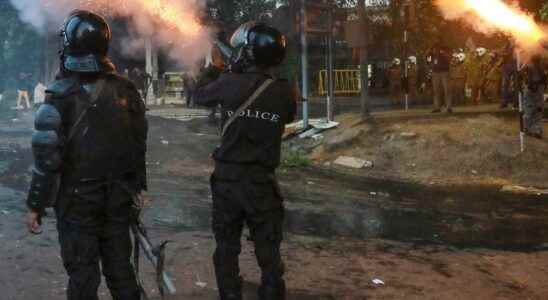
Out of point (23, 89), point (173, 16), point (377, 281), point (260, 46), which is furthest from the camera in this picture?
point (23, 89)

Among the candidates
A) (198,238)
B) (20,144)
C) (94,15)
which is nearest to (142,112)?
(94,15)

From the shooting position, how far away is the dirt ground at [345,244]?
5.38 m

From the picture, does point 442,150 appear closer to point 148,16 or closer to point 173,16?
point 173,16

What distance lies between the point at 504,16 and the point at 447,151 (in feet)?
8.25

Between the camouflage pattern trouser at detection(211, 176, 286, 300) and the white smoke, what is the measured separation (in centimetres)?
341

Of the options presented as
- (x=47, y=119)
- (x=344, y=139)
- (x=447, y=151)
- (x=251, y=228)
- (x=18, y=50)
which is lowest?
(x=447, y=151)

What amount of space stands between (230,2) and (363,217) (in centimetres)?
588

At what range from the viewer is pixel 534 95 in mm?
11773

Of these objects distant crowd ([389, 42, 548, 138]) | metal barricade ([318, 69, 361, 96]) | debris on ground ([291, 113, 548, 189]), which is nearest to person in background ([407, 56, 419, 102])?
distant crowd ([389, 42, 548, 138])

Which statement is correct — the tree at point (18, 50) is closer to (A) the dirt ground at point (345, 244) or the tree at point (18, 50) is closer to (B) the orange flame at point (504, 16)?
(A) the dirt ground at point (345, 244)

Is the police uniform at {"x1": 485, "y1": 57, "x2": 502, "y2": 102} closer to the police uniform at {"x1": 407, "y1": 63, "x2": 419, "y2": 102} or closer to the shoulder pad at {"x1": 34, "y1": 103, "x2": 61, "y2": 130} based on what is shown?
the police uniform at {"x1": 407, "y1": 63, "x2": 419, "y2": 102}

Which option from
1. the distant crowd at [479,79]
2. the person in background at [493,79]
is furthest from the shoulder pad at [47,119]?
the person in background at [493,79]

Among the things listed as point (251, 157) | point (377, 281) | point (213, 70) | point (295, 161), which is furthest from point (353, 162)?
point (251, 157)

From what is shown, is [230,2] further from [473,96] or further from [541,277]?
[473,96]
